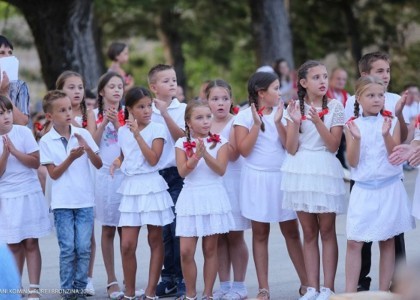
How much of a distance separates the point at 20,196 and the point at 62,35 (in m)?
7.15

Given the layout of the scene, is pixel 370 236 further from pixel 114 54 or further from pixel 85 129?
pixel 114 54

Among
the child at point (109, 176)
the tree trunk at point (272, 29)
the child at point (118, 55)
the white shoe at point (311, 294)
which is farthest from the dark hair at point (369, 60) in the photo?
the tree trunk at point (272, 29)

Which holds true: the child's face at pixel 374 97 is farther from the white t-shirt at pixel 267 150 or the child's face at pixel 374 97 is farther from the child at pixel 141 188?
the child at pixel 141 188

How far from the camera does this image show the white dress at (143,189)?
7.69 m

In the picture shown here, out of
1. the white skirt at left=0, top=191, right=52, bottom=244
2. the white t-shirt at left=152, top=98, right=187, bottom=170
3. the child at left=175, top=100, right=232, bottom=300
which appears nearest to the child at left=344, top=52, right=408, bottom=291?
the child at left=175, top=100, right=232, bottom=300

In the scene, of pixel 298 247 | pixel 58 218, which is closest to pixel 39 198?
pixel 58 218

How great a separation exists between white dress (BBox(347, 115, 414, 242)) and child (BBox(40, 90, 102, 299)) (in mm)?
2173

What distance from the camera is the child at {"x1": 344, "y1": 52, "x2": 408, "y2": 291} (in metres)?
7.57

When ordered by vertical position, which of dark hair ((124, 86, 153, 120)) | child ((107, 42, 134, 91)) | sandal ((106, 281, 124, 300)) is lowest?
sandal ((106, 281, 124, 300))

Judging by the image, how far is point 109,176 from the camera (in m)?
8.31

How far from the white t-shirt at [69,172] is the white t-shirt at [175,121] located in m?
0.57

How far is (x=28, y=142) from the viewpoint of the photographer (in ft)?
26.1

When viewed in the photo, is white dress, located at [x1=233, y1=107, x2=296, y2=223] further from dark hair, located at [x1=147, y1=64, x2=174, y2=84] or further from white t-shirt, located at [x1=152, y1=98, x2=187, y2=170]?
dark hair, located at [x1=147, y1=64, x2=174, y2=84]

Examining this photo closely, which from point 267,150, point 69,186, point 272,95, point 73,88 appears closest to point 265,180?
point 267,150
